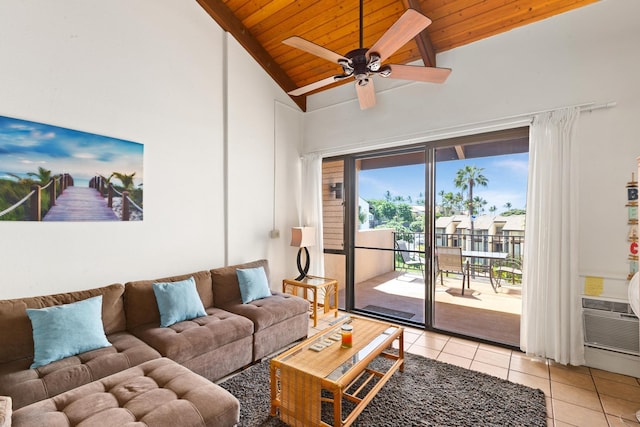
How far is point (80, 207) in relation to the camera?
257cm

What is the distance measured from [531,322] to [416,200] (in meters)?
1.77

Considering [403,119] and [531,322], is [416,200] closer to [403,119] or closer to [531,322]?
[403,119]

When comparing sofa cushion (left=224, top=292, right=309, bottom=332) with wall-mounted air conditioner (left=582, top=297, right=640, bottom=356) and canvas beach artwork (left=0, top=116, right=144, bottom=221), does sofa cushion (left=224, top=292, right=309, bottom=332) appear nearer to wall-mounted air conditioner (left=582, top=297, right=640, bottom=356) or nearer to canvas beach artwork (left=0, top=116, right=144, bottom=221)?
canvas beach artwork (left=0, top=116, right=144, bottom=221)

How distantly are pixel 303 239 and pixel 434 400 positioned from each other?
97.9 inches

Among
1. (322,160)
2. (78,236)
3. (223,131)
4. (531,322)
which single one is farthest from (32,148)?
(531,322)

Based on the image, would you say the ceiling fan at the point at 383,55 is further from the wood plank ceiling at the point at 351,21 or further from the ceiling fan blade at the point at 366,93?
the wood plank ceiling at the point at 351,21

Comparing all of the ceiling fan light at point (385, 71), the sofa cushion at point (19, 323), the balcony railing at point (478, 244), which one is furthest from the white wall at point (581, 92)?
the sofa cushion at point (19, 323)

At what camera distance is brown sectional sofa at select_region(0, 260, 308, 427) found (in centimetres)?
151

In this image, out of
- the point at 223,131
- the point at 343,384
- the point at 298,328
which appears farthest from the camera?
the point at 223,131

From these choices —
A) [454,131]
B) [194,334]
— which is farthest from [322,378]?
[454,131]

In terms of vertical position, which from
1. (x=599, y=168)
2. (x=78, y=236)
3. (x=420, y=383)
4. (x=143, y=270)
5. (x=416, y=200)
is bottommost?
(x=420, y=383)

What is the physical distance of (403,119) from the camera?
3861mm

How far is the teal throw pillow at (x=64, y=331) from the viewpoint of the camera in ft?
6.46

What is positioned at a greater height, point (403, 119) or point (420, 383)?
point (403, 119)
